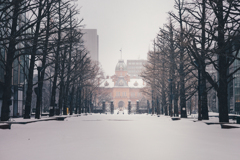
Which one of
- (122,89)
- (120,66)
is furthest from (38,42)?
(120,66)

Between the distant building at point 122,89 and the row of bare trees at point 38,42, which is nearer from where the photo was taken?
the row of bare trees at point 38,42

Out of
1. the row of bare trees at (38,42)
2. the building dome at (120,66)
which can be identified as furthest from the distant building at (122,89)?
the row of bare trees at (38,42)

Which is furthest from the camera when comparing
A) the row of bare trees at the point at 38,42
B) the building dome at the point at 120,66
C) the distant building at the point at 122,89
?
the building dome at the point at 120,66

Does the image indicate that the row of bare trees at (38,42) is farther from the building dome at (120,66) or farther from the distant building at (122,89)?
the building dome at (120,66)

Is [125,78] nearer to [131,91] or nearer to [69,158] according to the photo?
[131,91]

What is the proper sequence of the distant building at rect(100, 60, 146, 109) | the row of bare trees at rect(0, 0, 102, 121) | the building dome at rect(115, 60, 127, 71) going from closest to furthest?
the row of bare trees at rect(0, 0, 102, 121), the distant building at rect(100, 60, 146, 109), the building dome at rect(115, 60, 127, 71)

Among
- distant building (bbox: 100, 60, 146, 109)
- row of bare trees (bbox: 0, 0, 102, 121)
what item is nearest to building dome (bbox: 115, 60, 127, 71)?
distant building (bbox: 100, 60, 146, 109)

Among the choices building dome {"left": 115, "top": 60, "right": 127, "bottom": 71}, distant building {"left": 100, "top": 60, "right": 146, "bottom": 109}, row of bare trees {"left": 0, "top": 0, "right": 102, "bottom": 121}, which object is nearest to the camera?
row of bare trees {"left": 0, "top": 0, "right": 102, "bottom": 121}

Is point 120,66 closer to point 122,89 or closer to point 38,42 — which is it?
point 122,89

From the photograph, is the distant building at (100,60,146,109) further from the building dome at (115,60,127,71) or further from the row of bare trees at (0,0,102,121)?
the row of bare trees at (0,0,102,121)

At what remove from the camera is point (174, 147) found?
1022cm

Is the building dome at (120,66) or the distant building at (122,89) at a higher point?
the building dome at (120,66)

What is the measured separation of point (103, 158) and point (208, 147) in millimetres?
3649

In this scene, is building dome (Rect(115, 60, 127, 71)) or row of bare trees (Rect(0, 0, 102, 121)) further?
building dome (Rect(115, 60, 127, 71))
